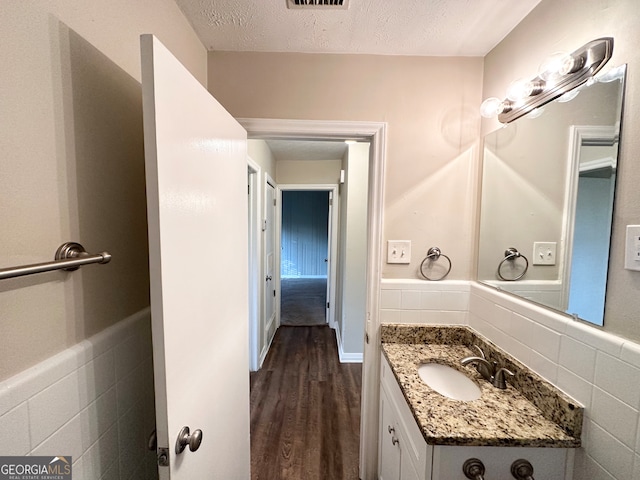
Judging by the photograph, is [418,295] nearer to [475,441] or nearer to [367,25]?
[475,441]

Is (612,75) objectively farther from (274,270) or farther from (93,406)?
(274,270)

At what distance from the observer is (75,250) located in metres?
0.58

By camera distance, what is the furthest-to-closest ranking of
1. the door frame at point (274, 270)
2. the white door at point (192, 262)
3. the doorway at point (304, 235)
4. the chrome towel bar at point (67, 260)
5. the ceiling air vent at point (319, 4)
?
the doorway at point (304, 235) < the door frame at point (274, 270) < the ceiling air vent at point (319, 4) < the white door at point (192, 262) < the chrome towel bar at point (67, 260)

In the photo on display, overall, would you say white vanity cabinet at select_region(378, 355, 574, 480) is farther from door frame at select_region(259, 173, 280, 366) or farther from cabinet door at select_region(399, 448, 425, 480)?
door frame at select_region(259, 173, 280, 366)

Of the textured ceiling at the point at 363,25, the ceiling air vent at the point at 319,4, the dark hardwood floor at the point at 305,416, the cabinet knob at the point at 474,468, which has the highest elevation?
the textured ceiling at the point at 363,25

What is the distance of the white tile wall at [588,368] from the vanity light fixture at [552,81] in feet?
2.55

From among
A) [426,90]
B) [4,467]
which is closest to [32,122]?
[4,467]

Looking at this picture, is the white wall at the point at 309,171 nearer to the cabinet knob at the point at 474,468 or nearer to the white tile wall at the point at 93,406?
the white tile wall at the point at 93,406

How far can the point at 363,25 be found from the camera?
3.52ft

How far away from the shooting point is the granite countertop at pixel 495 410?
2.45 feet

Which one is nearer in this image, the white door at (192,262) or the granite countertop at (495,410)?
the white door at (192,262)

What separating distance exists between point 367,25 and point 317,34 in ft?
0.73

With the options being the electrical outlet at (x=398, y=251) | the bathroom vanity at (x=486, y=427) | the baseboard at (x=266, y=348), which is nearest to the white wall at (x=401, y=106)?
the electrical outlet at (x=398, y=251)

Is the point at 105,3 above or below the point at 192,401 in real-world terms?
above
